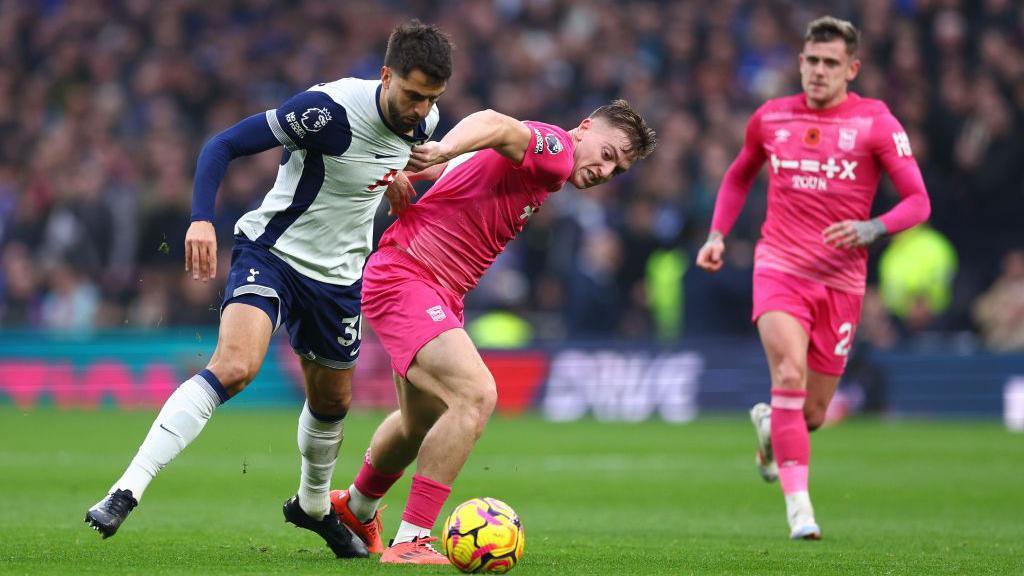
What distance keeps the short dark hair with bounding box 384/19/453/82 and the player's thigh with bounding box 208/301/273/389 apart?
1.23m

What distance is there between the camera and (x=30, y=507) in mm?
9281

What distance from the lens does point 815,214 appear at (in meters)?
8.85

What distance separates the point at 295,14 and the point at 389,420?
723 inches

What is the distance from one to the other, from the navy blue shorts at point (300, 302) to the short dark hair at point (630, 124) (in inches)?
55.6

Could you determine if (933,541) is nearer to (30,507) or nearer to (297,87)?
(30,507)

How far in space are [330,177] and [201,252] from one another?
851 millimetres

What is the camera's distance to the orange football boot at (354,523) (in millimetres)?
7379

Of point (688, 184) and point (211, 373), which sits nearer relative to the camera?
point (211, 373)

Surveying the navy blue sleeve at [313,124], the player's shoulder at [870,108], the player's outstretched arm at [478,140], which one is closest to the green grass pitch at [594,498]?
the navy blue sleeve at [313,124]

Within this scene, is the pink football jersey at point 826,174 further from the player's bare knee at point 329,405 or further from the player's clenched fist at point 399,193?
the player's bare knee at point 329,405

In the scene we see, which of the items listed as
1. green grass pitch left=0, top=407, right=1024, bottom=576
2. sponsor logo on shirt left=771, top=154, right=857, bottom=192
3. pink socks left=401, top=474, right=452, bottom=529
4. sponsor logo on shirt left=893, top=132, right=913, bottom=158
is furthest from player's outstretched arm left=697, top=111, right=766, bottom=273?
pink socks left=401, top=474, right=452, bottom=529

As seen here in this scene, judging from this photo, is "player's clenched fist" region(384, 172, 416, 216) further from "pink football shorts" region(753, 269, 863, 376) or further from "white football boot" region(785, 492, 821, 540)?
"white football boot" region(785, 492, 821, 540)

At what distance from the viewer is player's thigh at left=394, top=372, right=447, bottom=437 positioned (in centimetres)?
697

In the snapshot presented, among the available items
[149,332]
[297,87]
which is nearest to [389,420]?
[149,332]
